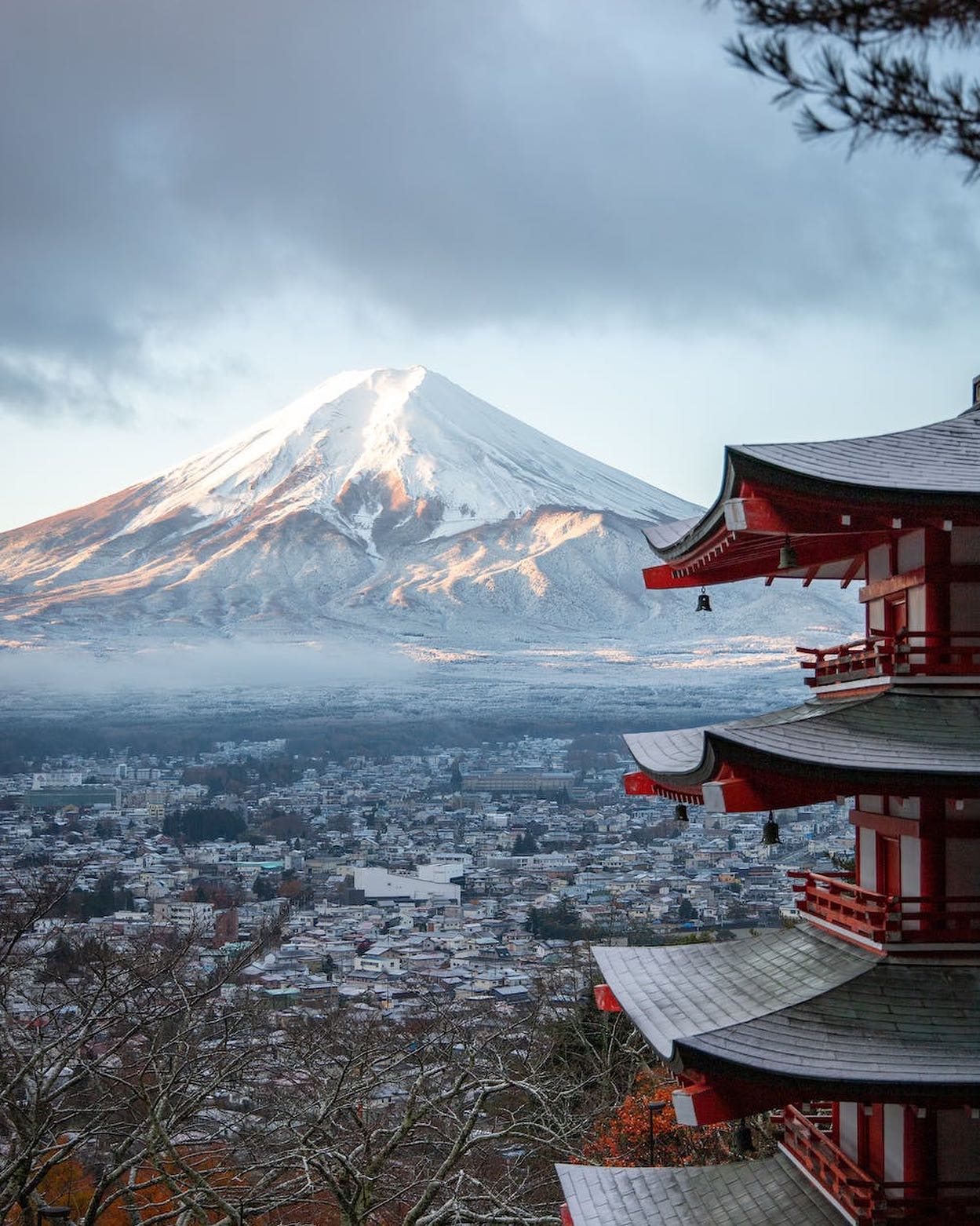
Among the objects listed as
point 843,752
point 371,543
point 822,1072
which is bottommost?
point 822,1072

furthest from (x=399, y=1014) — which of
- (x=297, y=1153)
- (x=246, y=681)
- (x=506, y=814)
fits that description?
(x=246, y=681)

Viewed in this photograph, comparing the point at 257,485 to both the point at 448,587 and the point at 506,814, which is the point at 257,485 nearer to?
the point at 448,587

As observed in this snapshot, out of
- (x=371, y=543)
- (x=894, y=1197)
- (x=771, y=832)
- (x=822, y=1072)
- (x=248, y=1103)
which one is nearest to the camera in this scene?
(x=822, y=1072)

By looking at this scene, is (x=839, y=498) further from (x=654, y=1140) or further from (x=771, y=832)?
(x=654, y=1140)

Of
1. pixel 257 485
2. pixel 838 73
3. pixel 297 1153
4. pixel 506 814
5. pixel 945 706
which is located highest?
pixel 257 485

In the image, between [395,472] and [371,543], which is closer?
[371,543]

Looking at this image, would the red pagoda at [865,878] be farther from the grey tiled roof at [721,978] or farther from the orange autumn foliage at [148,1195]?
the orange autumn foliage at [148,1195]

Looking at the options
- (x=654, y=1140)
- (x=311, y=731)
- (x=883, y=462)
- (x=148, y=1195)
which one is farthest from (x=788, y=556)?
(x=311, y=731)

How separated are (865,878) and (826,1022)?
121 centimetres

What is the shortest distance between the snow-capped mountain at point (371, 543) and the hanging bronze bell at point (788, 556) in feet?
287

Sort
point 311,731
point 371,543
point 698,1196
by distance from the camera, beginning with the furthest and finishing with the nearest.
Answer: point 371,543
point 311,731
point 698,1196

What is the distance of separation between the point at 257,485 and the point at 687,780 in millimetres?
103015

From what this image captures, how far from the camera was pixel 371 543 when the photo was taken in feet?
339

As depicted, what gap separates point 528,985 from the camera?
2764cm
